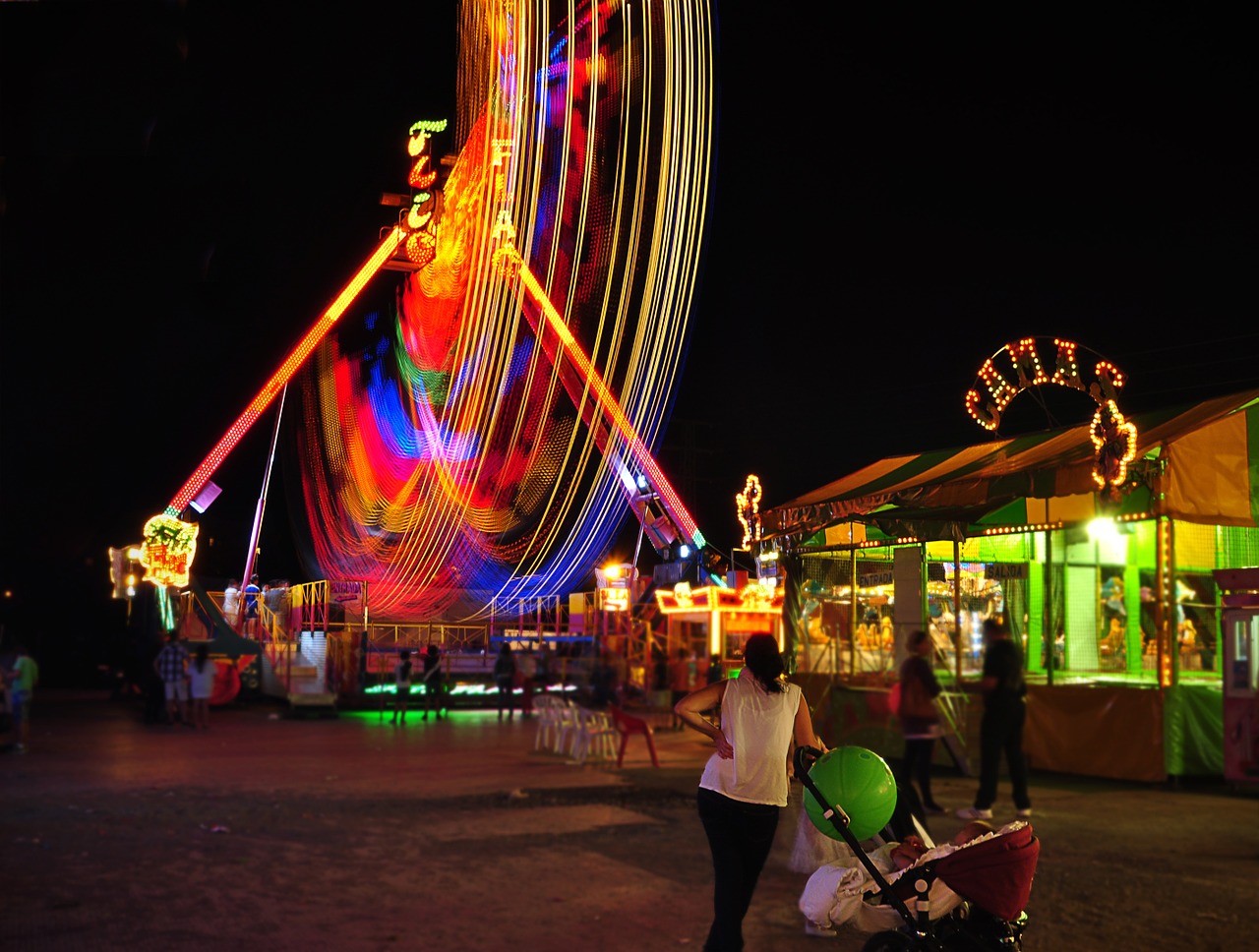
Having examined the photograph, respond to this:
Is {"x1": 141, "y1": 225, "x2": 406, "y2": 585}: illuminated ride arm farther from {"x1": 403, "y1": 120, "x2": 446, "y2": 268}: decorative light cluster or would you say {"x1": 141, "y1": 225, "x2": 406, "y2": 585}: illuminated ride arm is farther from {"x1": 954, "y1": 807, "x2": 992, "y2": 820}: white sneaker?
{"x1": 954, "y1": 807, "x2": 992, "y2": 820}: white sneaker

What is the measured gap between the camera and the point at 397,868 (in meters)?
8.32

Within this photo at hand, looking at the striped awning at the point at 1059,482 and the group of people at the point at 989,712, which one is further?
the striped awning at the point at 1059,482

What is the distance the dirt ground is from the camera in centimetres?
650

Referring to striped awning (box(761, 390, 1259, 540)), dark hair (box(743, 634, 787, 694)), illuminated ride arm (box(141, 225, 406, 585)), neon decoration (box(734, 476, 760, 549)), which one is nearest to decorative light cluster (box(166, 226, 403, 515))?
illuminated ride arm (box(141, 225, 406, 585))

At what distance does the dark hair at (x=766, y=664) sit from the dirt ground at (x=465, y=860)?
1763mm

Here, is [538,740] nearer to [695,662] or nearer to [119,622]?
[695,662]

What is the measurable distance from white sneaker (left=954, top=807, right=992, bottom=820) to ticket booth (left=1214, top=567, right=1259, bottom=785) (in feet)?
8.94

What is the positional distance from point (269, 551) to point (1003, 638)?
192ft

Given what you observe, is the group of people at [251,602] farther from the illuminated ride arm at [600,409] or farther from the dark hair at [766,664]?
the dark hair at [766,664]

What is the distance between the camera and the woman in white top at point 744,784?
16.4 ft

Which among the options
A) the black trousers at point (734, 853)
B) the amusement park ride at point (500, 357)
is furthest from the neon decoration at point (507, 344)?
the black trousers at point (734, 853)

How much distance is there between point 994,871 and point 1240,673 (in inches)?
356

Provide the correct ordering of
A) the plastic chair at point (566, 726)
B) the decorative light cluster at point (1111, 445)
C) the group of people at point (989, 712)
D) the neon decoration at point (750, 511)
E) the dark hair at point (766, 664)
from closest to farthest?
the dark hair at point (766, 664), the group of people at point (989, 712), the decorative light cluster at point (1111, 445), the plastic chair at point (566, 726), the neon decoration at point (750, 511)

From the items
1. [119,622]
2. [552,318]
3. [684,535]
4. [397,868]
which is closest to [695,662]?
[684,535]
